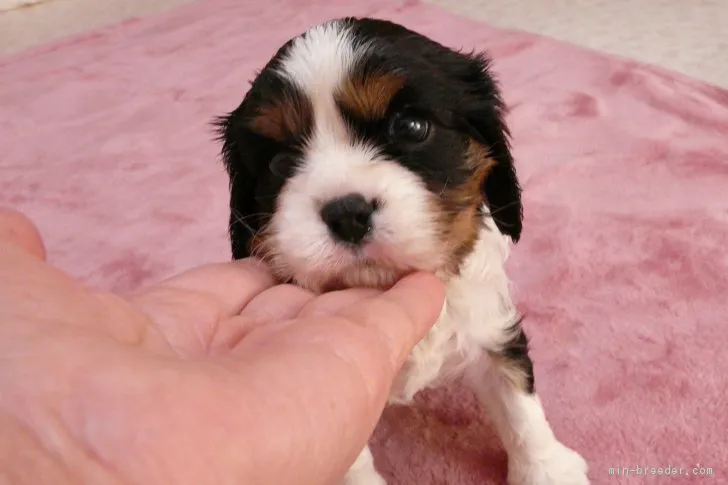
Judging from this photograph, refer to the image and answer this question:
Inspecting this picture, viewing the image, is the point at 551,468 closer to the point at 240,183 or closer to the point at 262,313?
the point at 262,313

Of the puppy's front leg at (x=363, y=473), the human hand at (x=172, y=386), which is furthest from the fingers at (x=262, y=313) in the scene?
the puppy's front leg at (x=363, y=473)

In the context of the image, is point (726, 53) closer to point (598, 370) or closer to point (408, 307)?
point (598, 370)

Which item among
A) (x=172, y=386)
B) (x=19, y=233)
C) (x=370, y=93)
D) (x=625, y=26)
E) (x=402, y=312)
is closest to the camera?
(x=172, y=386)

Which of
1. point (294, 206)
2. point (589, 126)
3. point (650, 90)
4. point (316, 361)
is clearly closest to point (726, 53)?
point (650, 90)

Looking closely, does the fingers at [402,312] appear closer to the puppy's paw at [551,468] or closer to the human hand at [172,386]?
the human hand at [172,386]

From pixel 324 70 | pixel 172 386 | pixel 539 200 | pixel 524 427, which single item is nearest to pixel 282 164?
pixel 324 70

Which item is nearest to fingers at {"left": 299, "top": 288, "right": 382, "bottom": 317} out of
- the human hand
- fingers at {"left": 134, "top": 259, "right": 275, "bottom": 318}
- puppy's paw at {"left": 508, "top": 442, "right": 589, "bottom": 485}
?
the human hand
